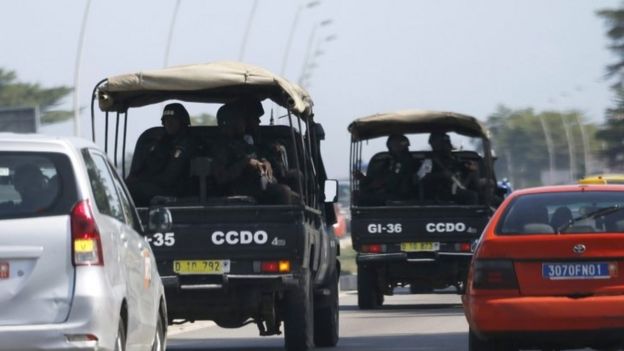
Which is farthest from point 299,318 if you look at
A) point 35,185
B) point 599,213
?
point 35,185

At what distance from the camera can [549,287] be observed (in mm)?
12758

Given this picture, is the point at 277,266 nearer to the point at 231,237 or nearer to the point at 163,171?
the point at 231,237

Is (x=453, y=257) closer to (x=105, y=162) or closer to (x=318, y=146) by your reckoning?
(x=318, y=146)

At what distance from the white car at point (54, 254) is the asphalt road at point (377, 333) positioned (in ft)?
23.9

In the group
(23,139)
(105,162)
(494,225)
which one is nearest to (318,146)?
(494,225)

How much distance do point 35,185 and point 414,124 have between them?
17.8 metres

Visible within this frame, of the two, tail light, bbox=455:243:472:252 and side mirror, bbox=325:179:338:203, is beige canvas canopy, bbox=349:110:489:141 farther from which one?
side mirror, bbox=325:179:338:203

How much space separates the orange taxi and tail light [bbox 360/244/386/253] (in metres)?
12.0

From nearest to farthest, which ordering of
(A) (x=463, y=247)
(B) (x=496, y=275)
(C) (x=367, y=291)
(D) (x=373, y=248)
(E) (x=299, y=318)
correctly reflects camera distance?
(B) (x=496, y=275), (E) (x=299, y=318), (A) (x=463, y=247), (D) (x=373, y=248), (C) (x=367, y=291)

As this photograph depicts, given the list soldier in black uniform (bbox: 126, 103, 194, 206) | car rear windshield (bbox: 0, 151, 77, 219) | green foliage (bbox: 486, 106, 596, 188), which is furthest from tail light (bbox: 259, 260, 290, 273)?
green foliage (bbox: 486, 106, 596, 188)

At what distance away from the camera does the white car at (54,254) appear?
9.66m

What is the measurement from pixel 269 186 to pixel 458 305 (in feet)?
39.1

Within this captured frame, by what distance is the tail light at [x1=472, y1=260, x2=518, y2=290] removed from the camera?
12.8m

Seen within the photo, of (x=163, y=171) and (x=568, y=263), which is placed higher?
(x=163, y=171)
